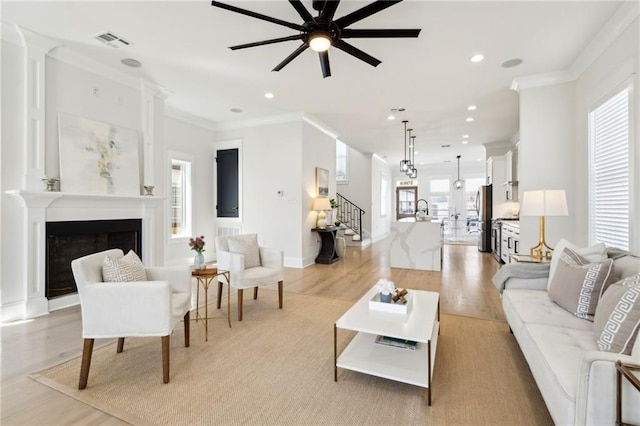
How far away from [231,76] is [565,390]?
4646 millimetres

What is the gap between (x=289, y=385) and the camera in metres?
2.06

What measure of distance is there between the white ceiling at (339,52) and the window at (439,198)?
7.11 metres

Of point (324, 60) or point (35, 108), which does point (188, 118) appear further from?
point (324, 60)

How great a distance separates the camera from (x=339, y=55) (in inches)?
141

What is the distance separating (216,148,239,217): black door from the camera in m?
6.59

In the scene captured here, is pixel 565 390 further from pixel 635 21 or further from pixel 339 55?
pixel 339 55

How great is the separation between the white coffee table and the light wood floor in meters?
1.44

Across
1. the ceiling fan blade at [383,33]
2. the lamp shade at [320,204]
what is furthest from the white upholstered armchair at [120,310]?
the lamp shade at [320,204]

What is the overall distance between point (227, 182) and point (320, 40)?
4826 mm

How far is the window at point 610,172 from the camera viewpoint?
9.62ft

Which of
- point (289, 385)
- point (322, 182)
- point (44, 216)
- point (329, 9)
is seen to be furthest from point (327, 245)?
point (329, 9)

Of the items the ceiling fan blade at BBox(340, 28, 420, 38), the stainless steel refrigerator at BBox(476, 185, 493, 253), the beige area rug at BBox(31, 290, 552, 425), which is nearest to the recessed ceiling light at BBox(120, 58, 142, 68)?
the ceiling fan blade at BBox(340, 28, 420, 38)

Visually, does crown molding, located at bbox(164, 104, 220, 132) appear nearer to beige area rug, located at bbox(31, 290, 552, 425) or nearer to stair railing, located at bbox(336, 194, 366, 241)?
beige area rug, located at bbox(31, 290, 552, 425)

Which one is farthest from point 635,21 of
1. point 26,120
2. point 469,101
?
point 26,120
